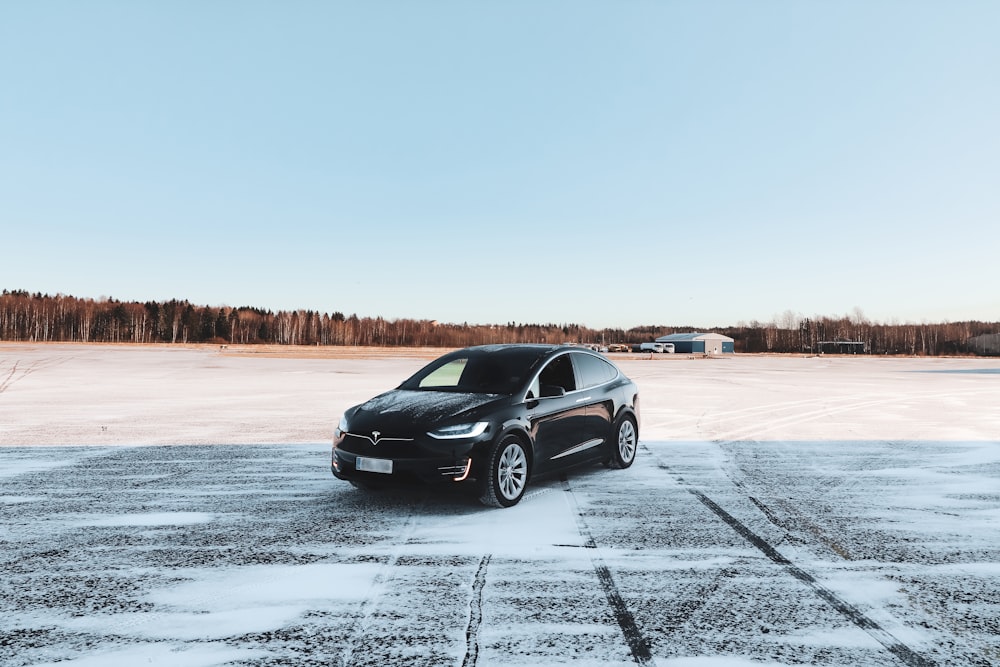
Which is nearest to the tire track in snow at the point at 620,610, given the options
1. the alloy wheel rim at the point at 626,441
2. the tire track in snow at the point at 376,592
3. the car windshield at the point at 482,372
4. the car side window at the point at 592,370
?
the tire track in snow at the point at 376,592

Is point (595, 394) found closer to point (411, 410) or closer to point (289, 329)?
point (411, 410)

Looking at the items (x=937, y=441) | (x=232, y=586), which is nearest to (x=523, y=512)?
(x=232, y=586)

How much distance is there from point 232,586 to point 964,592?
16.0 feet

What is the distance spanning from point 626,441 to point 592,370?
117cm

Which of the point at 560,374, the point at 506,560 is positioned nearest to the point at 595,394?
the point at 560,374

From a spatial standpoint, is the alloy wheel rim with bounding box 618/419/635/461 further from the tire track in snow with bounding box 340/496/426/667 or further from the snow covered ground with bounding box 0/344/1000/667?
the tire track in snow with bounding box 340/496/426/667

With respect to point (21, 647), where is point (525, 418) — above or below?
above

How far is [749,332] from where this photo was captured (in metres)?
167

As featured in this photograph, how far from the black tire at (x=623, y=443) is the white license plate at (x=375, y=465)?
3.42 meters

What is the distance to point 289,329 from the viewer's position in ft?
526

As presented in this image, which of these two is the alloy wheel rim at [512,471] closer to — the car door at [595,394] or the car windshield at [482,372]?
the car windshield at [482,372]

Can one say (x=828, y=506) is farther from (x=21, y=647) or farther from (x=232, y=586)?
(x=21, y=647)

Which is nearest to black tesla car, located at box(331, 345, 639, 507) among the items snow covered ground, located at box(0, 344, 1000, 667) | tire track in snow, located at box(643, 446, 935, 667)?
snow covered ground, located at box(0, 344, 1000, 667)

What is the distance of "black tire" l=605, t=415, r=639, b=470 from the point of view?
29.0 feet
